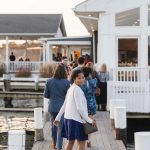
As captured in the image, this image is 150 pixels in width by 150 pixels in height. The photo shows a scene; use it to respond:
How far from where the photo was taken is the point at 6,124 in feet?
58.5

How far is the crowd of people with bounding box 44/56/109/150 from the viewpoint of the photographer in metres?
9.48

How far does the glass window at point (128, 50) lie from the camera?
19609 millimetres

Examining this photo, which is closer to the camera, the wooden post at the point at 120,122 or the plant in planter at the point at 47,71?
the wooden post at the point at 120,122

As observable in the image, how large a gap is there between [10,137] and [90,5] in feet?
35.3

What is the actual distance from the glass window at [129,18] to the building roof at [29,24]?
26.7m

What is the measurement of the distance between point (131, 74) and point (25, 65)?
21882 millimetres

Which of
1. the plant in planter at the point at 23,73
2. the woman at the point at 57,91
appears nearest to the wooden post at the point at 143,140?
the woman at the point at 57,91

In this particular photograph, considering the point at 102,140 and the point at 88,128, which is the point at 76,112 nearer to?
the point at 88,128

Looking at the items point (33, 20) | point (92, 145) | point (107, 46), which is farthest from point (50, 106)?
point (33, 20)

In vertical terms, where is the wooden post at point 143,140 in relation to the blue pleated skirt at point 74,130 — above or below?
above

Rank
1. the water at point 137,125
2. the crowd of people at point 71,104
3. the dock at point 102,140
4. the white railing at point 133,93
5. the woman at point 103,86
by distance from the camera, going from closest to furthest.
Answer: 1. the crowd of people at point 71,104
2. the dock at point 102,140
3. the water at point 137,125
4. the white railing at point 133,93
5. the woman at point 103,86

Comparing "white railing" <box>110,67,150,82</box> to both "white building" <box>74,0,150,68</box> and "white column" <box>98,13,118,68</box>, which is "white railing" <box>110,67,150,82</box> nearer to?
"white building" <box>74,0,150,68</box>

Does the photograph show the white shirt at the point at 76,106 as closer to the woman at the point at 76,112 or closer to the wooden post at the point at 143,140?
the woman at the point at 76,112

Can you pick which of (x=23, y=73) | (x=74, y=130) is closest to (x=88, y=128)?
(x=74, y=130)
